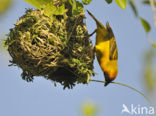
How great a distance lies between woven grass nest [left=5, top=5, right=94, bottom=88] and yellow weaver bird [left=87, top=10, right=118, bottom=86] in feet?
1.09

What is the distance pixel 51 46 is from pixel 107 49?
862mm

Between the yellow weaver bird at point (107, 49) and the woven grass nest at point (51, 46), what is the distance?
0.33 m

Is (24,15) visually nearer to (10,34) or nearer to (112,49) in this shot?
(10,34)

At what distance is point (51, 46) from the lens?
245 centimetres

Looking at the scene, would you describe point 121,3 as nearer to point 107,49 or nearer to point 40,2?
point 40,2

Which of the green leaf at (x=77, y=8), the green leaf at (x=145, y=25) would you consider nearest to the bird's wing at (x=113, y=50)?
the green leaf at (x=77, y=8)

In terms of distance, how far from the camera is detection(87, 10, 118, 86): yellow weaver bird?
2.98 metres

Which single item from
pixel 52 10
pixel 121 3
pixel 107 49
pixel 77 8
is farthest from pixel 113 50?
pixel 121 3

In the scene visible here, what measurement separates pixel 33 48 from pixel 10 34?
37cm

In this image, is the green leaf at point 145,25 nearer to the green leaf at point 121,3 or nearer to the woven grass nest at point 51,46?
the green leaf at point 121,3

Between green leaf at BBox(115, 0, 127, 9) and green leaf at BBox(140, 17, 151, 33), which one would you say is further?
green leaf at BBox(115, 0, 127, 9)

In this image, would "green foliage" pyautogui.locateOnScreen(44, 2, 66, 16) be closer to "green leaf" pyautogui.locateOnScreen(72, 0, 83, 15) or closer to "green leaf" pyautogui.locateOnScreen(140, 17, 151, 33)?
A: "green leaf" pyautogui.locateOnScreen(72, 0, 83, 15)

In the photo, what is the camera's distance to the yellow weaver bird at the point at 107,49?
117 inches

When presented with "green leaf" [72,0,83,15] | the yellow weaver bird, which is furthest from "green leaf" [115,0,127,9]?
the yellow weaver bird
